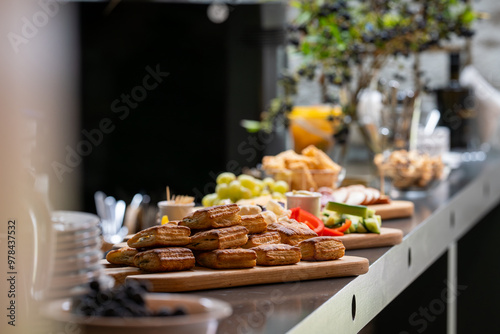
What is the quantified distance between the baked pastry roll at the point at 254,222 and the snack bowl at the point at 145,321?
0.54 meters

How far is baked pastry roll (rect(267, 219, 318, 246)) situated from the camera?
1420 millimetres

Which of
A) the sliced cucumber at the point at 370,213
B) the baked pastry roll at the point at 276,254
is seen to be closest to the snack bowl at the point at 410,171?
the sliced cucumber at the point at 370,213

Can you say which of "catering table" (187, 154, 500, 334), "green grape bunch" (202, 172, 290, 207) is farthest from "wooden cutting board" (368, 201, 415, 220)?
"green grape bunch" (202, 172, 290, 207)

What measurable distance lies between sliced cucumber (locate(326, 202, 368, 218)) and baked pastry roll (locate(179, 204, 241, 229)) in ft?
1.48

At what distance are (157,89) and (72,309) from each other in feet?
10.4

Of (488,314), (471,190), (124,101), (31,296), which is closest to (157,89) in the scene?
(124,101)

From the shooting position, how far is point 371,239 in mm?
1712

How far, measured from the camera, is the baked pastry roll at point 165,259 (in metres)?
1.25

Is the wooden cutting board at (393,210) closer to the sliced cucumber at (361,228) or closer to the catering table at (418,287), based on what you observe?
the catering table at (418,287)

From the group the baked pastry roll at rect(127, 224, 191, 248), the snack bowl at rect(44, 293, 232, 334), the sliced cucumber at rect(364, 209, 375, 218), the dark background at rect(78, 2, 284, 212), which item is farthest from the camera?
the dark background at rect(78, 2, 284, 212)

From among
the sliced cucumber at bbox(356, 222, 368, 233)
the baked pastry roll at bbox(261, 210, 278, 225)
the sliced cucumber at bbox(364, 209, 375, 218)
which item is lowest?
the sliced cucumber at bbox(356, 222, 368, 233)

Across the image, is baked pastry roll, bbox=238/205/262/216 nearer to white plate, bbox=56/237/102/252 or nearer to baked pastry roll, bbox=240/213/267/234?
baked pastry roll, bbox=240/213/267/234

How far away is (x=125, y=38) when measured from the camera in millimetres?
3830

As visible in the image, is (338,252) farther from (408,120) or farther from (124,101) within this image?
(124,101)
